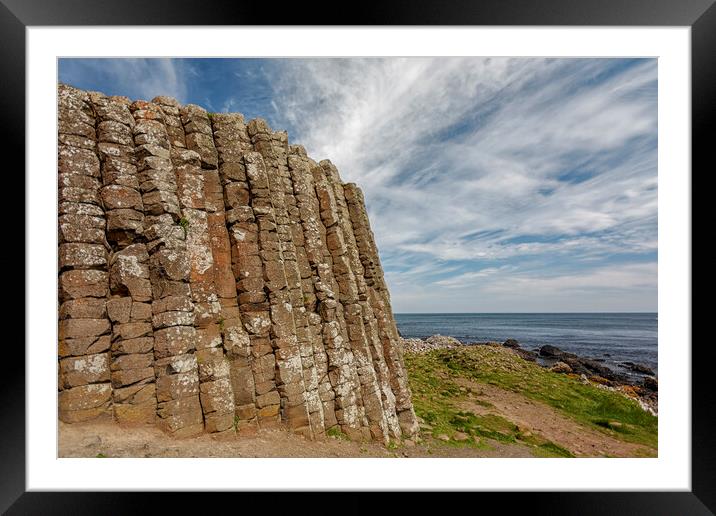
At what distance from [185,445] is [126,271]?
12.0 feet

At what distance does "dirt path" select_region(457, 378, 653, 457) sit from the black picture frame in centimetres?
130

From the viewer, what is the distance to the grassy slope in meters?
9.51

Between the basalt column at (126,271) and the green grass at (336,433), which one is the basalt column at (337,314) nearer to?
the green grass at (336,433)

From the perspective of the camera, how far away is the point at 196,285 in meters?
6.79

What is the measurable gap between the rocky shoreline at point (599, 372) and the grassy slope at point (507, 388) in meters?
0.70

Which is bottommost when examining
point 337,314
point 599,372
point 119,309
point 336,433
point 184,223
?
point 599,372

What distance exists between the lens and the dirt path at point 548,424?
26.1 feet

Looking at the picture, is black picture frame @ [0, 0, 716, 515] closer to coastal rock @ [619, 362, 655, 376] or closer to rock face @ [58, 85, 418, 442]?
rock face @ [58, 85, 418, 442]

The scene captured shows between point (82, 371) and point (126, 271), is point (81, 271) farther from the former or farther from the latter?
point (82, 371)

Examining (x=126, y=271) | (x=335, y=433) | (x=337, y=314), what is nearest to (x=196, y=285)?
(x=126, y=271)

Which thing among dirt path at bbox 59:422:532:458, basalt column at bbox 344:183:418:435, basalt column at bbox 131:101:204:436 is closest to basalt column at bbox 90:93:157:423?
basalt column at bbox 131:101:204:436

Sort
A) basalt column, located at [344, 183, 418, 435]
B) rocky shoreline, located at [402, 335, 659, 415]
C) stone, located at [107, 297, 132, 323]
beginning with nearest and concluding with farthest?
stone, located at [107, 297, 132, 323]
basalt column, located at [344, 183, 418, 435]
rocky shoreline, located at [402, 335, 659, 415]
